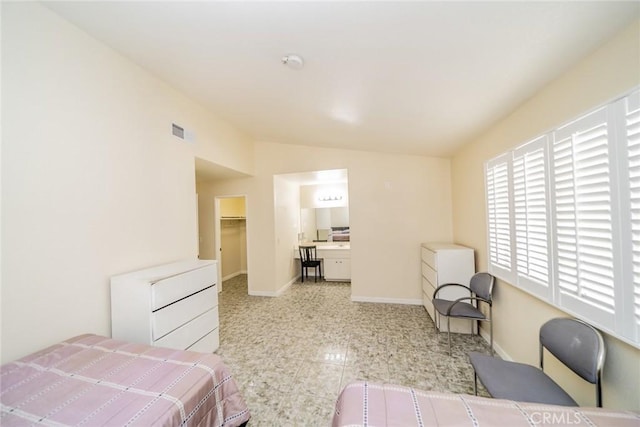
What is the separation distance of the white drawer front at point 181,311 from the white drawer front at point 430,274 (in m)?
2.70

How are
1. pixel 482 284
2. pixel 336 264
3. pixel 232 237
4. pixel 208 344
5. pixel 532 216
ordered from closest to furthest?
pixel 532 216
pixel 208 344
pixel 482 284
pixel 336 264
pixel 232 237

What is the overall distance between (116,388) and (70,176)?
1.47 meters

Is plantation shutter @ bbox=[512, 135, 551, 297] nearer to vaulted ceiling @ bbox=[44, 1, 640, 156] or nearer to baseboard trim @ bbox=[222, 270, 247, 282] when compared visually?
vaulted ceiling @ bbox=[44, 1, 640, 156]

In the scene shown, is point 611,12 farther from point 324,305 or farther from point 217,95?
point 324,305

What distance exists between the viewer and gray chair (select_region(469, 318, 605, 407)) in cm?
122

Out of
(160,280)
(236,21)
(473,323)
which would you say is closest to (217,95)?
(236,21)

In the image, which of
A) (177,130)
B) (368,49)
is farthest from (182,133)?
(368,49)

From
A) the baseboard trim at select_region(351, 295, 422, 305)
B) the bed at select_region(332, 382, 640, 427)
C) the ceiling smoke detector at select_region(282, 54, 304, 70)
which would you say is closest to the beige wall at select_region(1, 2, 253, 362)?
the ceiling smoke detector at select_region(282, 54, 304, 70)

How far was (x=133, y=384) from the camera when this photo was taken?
3.63 ft

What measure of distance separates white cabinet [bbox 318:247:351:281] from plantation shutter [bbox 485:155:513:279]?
304 centimetres

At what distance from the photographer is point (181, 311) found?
2.04 metres

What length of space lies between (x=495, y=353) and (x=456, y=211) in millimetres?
1914

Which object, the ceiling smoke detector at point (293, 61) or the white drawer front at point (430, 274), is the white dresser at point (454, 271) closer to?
the white drawer front at point (430, 274)

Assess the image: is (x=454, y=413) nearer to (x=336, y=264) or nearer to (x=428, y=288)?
(x=428, y=288)
